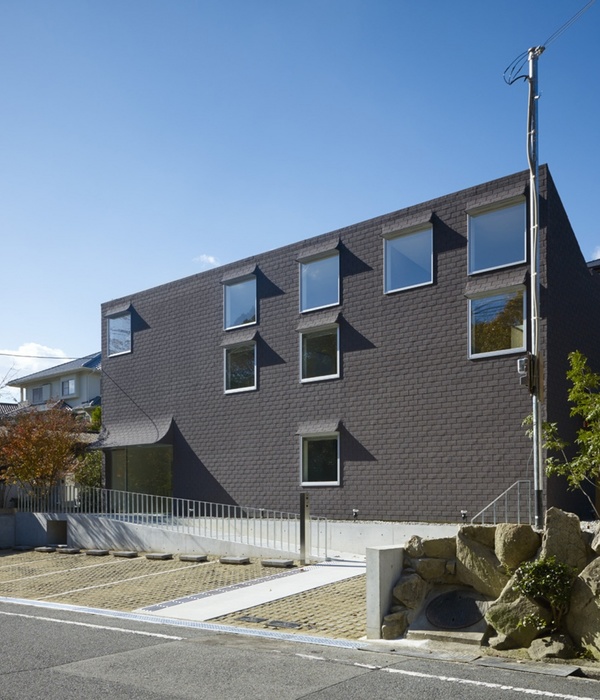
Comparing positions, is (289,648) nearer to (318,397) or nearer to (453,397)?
(453,397)

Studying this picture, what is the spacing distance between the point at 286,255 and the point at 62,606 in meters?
12.5

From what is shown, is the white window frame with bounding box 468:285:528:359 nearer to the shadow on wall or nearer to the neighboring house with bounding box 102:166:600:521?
the neighboring house with bounding box 102:166:600:521

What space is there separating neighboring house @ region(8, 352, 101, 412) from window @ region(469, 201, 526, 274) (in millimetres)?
27101

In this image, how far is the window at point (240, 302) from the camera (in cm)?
2366

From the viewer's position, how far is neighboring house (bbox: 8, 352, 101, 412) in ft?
141

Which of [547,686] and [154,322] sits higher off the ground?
[154,322]

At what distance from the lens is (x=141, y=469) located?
26.4m

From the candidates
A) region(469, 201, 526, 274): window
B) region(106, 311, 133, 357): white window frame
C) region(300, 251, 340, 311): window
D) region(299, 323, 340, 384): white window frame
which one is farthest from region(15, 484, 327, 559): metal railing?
region(469, 201, 526, 274): window

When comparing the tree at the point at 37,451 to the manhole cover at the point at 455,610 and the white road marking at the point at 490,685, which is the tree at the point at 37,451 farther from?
the white road marking at the point at 490,685

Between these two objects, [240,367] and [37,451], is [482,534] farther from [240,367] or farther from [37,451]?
[37,451]

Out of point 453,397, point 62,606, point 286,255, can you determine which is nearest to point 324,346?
point 286,255

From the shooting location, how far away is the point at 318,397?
21266 mm

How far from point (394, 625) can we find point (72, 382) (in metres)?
37.7

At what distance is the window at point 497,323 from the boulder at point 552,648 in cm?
957
